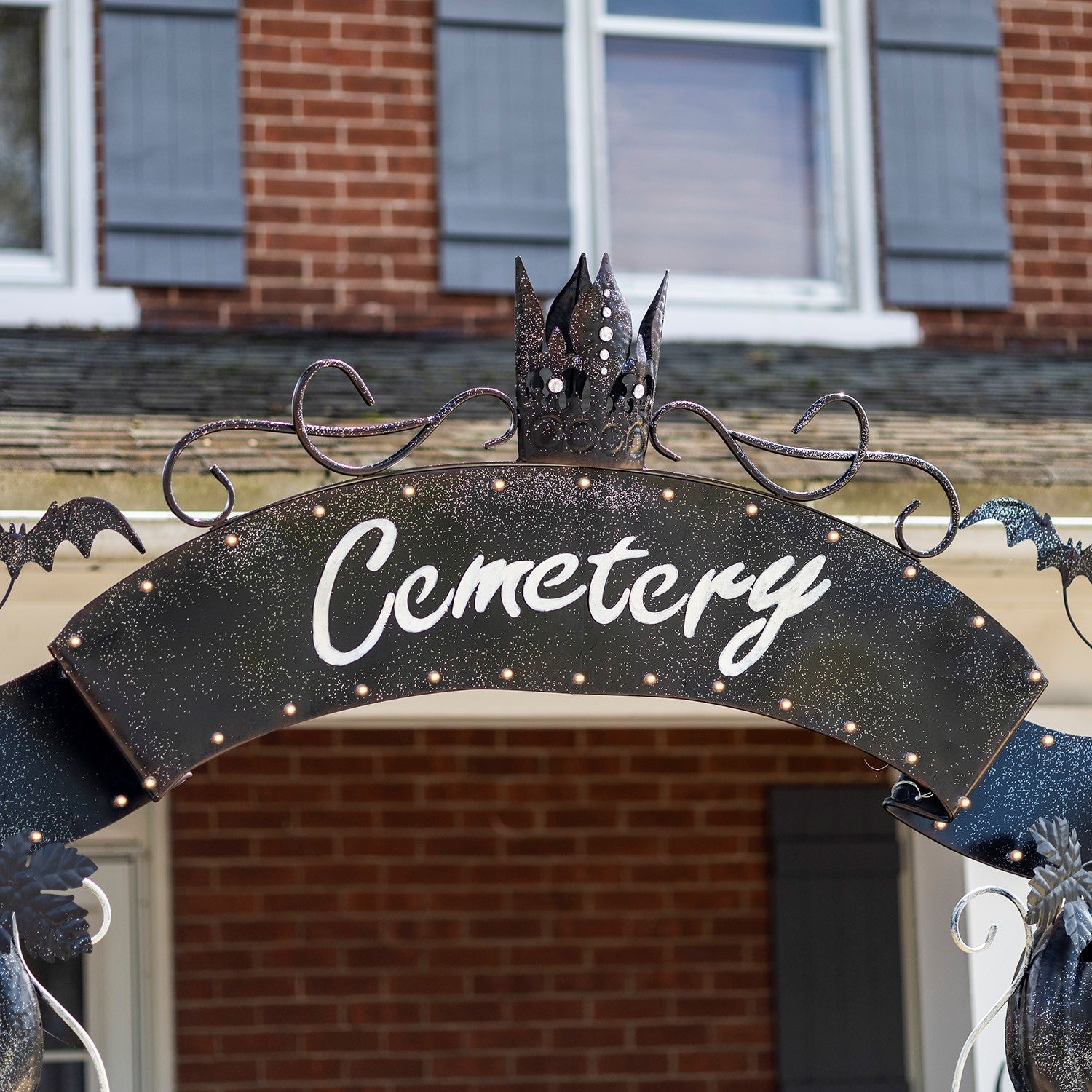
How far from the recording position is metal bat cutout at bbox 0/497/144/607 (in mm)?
2852

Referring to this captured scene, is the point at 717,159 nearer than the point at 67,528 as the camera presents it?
No

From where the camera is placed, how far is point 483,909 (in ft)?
18.3

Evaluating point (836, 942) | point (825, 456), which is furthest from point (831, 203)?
point (825, 456)

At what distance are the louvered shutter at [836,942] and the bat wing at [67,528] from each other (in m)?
3.35

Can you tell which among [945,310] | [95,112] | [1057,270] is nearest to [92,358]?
[95,112]

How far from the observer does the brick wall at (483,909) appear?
17.8 ft

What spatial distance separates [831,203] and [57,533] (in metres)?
4.09

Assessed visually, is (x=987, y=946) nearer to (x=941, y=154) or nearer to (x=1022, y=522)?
(x=1022, y=522)

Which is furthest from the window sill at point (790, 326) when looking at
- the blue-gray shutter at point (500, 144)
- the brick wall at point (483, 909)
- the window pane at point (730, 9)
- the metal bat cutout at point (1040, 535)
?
the metal bat cutout at point (1040, 535)

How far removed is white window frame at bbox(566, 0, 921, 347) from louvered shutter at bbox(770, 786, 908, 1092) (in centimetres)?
164

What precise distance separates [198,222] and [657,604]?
3251 mm

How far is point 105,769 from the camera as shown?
112 inches

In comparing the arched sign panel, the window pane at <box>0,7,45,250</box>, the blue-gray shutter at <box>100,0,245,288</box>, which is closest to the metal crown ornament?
the arched sign panel

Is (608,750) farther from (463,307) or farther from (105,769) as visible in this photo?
(105,769)
